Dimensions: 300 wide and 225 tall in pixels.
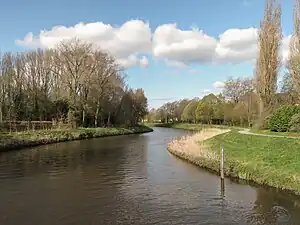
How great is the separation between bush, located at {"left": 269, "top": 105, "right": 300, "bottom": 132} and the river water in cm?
1100

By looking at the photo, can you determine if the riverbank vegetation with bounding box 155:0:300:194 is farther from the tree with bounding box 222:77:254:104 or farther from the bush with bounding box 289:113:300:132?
the tree with bounding box 222:77:254:104

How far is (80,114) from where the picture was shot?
56719 millimetres

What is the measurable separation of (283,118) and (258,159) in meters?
11.0

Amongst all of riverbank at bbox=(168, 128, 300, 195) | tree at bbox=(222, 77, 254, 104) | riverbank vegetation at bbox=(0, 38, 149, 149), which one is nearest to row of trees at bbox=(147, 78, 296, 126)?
tree at bbox=(222, 77, 254, 104)

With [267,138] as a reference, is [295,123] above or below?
above

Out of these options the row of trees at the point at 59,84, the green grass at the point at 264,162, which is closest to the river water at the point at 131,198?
the green grass at the point at 264,162

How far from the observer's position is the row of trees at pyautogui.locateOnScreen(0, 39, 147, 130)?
54875 mm

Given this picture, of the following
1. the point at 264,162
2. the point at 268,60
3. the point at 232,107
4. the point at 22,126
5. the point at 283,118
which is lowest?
the point at 264,162

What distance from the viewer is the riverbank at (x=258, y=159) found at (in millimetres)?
16391

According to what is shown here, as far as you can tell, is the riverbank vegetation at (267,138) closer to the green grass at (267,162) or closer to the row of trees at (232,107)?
the green grass at (267,162)

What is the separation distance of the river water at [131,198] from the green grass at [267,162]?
36.8 inches

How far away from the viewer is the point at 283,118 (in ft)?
96.3

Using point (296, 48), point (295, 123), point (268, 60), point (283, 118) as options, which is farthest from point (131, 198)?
point (268, 60)

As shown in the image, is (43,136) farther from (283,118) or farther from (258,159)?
(258,159)
